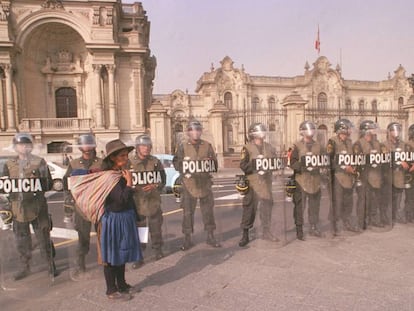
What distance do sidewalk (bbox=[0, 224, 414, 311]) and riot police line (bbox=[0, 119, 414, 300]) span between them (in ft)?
1.40

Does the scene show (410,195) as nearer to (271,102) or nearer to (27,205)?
(27,205)

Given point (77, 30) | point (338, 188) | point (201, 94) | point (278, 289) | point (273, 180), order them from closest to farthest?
point (278, 289)
point (273, 180)
point (338, 188)
point (77, 30)
point (201, 94)

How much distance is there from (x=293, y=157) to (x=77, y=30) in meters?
21.8

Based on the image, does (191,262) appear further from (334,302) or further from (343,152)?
(343,152)

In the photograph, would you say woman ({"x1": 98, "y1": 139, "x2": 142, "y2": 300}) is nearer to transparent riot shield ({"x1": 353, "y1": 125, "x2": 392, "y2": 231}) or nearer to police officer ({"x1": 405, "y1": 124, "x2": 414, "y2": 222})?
transparent riot shield ({"x1": 353, "y1": 125, "x2": 392, "y2": 231})

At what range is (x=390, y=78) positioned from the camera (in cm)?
4794

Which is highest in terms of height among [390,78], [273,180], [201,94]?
[390,78]

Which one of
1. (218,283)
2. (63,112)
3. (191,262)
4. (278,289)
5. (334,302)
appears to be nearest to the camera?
(334,302)

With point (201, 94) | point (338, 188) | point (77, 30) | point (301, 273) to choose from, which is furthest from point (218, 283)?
point (201, 94)

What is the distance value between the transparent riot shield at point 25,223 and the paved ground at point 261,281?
179 millimetres

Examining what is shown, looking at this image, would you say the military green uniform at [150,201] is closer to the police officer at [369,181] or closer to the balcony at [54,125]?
the police officer at [369,181]

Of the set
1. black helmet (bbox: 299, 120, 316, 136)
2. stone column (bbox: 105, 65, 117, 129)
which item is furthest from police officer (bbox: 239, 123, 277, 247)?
stone column (bbox: 105, 65, 117, 129)

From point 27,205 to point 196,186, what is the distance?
2.31 m

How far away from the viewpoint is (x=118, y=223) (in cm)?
313
